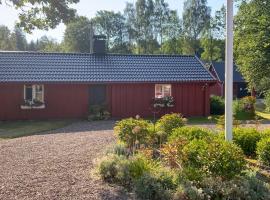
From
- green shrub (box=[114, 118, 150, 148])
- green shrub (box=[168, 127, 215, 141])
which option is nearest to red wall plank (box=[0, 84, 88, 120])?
green shrub (box=[114, 118, 150, 148])

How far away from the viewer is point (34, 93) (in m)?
22.1

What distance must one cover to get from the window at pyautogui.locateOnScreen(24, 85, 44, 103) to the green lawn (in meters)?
1.59

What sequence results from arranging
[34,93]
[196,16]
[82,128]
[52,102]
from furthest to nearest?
[196,16] < [52,102] < [34,93] < [82,128]

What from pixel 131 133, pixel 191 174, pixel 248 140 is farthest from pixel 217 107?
pixel 191 174

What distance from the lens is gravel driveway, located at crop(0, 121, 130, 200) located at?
24.3 ft

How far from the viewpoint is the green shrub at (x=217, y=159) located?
279 inches

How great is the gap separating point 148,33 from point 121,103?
145ft

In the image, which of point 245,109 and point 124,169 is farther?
point 245,109

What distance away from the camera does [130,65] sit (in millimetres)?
24109

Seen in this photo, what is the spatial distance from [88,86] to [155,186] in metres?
15.9

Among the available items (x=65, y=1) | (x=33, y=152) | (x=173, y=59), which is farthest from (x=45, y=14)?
(x=173, y=59)

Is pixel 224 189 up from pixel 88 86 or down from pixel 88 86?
down

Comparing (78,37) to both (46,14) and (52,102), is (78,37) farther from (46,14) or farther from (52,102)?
(46,14)

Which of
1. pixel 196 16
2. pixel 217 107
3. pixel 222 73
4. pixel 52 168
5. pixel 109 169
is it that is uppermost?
pixel 196 16
